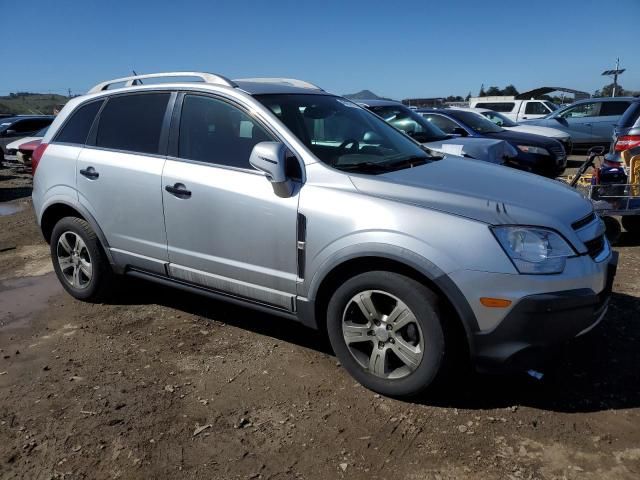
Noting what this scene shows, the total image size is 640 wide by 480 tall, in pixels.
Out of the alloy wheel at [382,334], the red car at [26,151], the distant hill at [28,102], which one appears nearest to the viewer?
the alloy wheel at [382,334]

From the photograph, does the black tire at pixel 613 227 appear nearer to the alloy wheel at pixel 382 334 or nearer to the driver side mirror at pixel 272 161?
the alloy wheel at pixel 382 334

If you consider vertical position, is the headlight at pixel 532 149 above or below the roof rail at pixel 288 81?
below

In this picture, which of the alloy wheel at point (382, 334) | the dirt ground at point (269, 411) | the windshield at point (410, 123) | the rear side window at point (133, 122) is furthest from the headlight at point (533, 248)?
the windshield at point (410, 123)

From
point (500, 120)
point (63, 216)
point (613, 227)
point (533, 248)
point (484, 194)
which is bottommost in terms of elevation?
point (613, 227)

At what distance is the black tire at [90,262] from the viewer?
14.5 feet

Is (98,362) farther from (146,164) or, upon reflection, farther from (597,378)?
(597,378)

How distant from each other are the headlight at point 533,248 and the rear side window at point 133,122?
2.56 metres

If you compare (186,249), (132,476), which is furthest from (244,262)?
(132,476)

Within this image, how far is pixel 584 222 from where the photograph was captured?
10.2 feet

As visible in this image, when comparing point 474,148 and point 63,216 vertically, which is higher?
point 474,148

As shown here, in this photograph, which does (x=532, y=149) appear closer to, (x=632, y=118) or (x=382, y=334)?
(x=632, y=118)

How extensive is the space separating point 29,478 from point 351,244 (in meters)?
1.95

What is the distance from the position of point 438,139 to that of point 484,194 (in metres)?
5.26

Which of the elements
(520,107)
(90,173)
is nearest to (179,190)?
(90,173)
